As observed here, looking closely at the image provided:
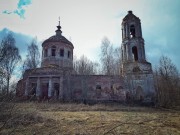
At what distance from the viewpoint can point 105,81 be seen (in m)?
23.0

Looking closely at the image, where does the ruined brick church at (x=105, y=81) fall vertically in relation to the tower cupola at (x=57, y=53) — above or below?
below

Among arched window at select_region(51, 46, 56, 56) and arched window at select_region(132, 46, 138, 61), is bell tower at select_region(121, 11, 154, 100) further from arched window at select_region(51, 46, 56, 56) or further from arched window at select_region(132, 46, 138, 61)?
arched window at select_region(51, 46, 56, 56)

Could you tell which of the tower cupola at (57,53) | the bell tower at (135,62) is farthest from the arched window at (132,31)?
the tower cupola at (57,53)

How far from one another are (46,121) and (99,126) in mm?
2789

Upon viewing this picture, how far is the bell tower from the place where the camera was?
22.0m

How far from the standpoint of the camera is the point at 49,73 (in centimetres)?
2172

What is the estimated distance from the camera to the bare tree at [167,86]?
22781 mm

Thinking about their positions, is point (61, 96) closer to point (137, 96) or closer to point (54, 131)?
point (137, 96)

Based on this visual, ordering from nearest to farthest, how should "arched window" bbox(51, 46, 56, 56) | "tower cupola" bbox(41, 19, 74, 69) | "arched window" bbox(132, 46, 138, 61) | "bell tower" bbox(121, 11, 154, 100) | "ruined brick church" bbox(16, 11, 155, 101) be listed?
"ruined brick church" bbox(16, 11, 155, 101) → "bell tower" bbox(121, 11, 154, 100) → "arched window" bbox(132, 46, 138, 61) → "tower cupola" bbox(41, 19, 74, 69) → "arched window" bbox(51, 46, 56, 56)

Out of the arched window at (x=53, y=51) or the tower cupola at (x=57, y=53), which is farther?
the arched window at (x=53, y=51)

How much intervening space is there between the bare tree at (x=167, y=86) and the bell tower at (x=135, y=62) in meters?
2.83

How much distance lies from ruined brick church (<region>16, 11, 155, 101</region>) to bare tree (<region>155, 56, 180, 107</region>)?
3100 millimetres

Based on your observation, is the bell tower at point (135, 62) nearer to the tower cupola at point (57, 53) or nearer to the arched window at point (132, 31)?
the arched window at point (132, 31)

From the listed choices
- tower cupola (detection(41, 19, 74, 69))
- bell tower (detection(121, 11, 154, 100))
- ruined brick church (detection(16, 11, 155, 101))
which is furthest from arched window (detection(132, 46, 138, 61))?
tower cupola (detection(41, 19, 74, 69))
